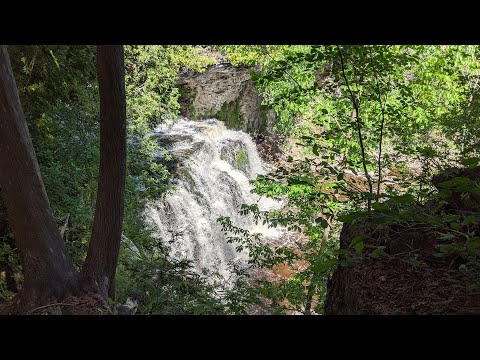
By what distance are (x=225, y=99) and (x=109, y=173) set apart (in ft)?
44.1

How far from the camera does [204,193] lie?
11477 mm

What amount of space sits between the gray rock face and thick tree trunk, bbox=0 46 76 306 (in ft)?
41.5

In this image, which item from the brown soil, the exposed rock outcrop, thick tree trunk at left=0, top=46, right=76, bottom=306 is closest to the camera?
the exposed rock outcrop

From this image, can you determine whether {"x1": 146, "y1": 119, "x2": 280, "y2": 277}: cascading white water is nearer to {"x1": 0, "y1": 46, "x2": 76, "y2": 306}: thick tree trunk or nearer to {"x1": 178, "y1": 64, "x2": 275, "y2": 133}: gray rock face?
{"x1": 178, "y1": 64, "x2": 275, "y2": 133}: gray rock face

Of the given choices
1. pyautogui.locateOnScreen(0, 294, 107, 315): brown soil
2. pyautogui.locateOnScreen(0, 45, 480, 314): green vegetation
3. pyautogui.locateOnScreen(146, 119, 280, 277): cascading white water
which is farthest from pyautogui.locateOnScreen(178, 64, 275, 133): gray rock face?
pyautogui.locateOnScreen(0, 294, 107, 315): brown soil

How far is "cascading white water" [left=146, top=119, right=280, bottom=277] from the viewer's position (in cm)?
979

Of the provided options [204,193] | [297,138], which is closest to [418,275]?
[297,138]

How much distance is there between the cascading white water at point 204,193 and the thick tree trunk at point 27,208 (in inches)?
196

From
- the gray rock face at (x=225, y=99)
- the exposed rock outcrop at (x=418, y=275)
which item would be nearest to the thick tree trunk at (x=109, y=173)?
the exposed rock outcrop at (x=418, y=275)

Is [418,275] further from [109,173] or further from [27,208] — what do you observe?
[27,208]
